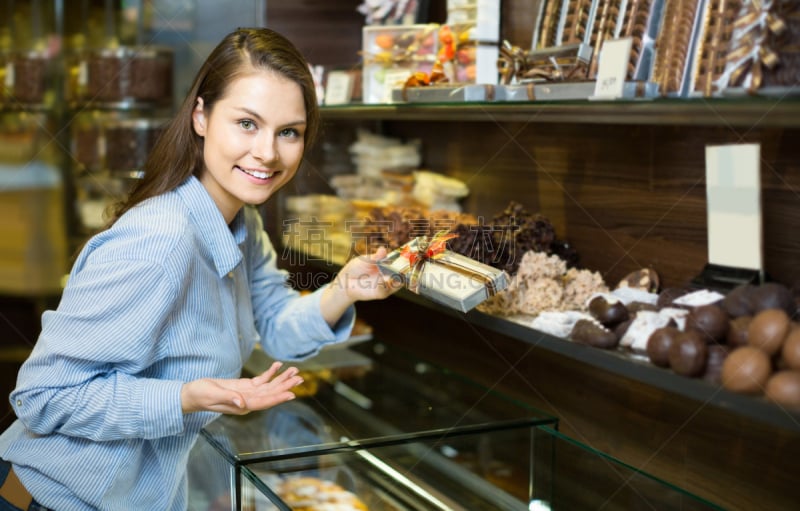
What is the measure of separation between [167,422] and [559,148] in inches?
46.5

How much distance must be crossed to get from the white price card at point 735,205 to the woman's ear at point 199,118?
0.91m

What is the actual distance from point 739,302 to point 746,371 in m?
0.18

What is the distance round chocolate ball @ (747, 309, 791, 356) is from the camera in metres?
1.21

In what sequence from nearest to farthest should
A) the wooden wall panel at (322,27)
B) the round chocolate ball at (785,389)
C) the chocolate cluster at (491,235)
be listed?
the round chocolate ball at (785,389) → the chocolate cluster at (491,235) → the wooden wall panel at (322,27)

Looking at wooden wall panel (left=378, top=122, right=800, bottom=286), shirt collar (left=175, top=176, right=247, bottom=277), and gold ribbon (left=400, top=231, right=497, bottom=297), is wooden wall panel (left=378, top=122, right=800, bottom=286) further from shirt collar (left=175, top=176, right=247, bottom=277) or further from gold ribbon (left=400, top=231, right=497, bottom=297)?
shirt collar (left=175, top=176, right=247, bottom=277)

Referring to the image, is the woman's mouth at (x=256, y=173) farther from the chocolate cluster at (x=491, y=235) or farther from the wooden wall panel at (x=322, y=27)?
the wooden wall panel at (x=322, y=27)

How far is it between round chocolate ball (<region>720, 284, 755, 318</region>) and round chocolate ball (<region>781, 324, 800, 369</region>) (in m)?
0.14

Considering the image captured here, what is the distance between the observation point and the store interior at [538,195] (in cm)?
152

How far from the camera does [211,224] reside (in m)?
1.67

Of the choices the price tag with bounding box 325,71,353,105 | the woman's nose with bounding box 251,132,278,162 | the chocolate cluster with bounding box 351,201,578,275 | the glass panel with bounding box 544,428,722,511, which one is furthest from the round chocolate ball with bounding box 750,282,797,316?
the price tag with bounding box 325,71,353,105

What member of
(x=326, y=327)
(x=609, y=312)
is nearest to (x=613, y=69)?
(x=609, y=312)

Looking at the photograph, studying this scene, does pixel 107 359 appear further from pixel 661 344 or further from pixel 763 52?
pixel 763 52

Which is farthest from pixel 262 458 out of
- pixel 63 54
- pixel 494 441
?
pixel 63 54

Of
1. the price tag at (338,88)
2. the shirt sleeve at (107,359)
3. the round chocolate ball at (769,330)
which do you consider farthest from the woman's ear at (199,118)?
the round chocolate ball at (769,330)
